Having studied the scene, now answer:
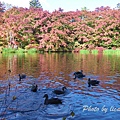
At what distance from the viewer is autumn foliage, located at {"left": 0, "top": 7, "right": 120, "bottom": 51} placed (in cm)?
3853

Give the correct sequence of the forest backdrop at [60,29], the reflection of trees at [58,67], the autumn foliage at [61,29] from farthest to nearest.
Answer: the autumn foliage at [61,29], the forest backdrop at [60,29], the reflection of trees at [58,67]

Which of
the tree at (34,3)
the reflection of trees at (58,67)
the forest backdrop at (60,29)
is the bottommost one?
the reflection of trees at (58,67)

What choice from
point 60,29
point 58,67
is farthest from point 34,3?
point 58,67

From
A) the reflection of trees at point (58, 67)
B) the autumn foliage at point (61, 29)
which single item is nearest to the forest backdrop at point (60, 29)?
the autumn foliage at point (61, 29)

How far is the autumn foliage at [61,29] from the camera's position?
1517 inches

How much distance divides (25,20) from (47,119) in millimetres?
34725

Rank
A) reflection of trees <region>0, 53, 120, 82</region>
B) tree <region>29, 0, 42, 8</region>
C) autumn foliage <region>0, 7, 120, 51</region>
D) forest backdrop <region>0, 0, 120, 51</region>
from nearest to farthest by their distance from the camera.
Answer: reflection of trees <region>0, 53, 120, 82</region> → forest backdrop <region>0, 0, 120, 51</region> → autumn foliage <region>0, 7, 120, 51</region> → tree <region>29, 0, 42, 8</region>

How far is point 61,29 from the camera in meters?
40.6

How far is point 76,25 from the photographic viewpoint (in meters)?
41.9

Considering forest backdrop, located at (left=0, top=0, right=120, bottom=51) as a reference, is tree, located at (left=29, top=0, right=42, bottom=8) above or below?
above

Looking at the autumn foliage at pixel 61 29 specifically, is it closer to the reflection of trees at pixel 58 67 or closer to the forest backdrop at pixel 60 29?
the forest backdrop at pixel 60 29

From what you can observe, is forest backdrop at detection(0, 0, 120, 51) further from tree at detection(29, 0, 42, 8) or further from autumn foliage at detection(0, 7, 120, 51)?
tree at detection(29, 0, 42, 8)

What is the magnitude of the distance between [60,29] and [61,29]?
0.19 m

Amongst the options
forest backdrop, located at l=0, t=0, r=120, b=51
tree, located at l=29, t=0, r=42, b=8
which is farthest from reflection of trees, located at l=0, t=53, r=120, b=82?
tree, located at l=29, t=0, r=42, b=8
